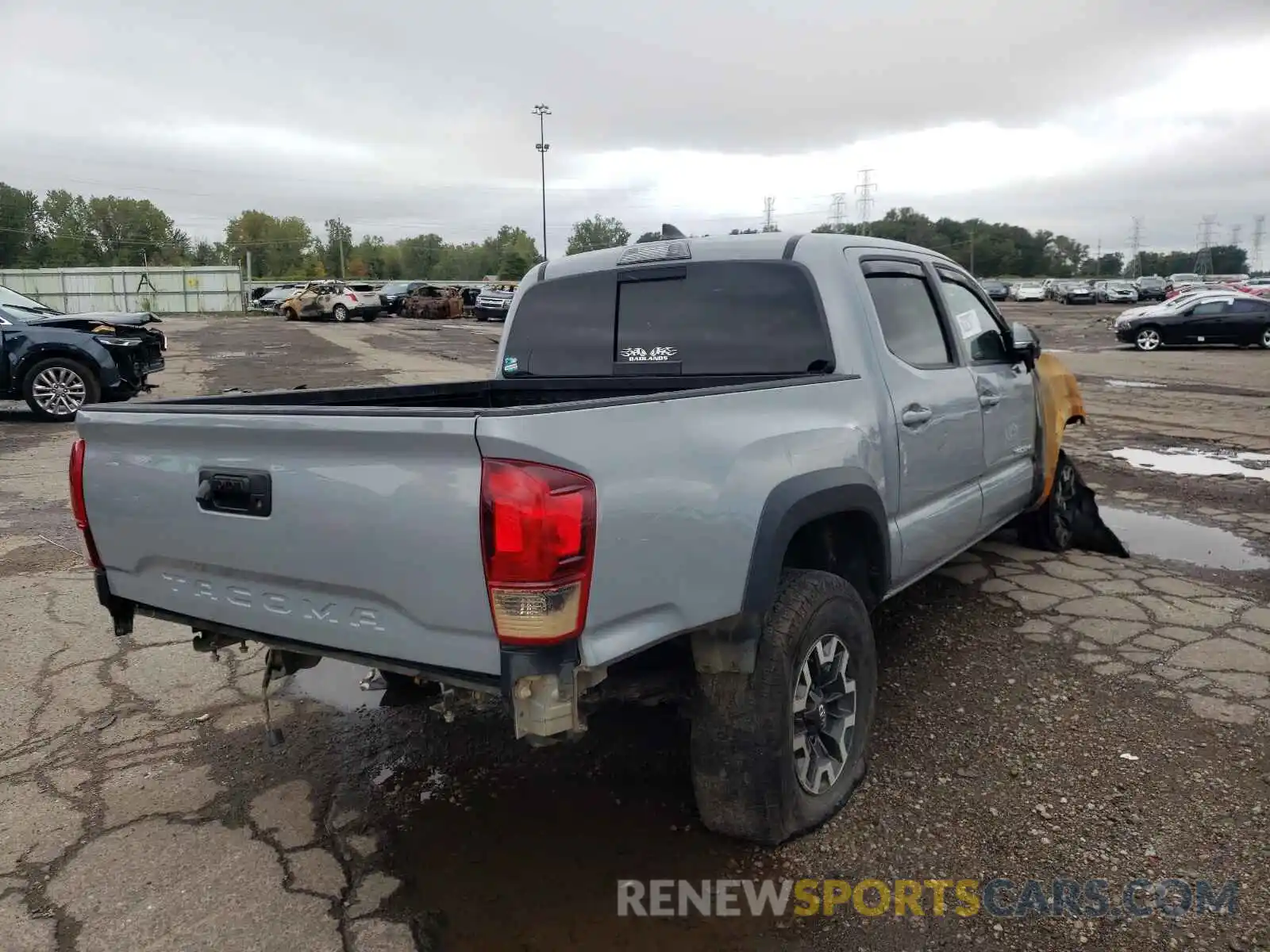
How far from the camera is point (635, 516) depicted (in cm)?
229

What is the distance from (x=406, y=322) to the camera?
133 ft

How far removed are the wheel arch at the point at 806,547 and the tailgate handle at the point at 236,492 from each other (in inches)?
49.0

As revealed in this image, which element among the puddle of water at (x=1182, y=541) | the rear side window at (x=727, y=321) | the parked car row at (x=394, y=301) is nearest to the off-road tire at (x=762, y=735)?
the rear side window at (x=727, y=321)

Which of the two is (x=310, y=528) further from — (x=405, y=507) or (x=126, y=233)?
(x=126, y=233)

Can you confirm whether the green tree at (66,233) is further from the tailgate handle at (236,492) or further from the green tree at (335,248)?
the tailgate handle at (236,492)

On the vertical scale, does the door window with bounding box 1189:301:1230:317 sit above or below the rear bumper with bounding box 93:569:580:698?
above

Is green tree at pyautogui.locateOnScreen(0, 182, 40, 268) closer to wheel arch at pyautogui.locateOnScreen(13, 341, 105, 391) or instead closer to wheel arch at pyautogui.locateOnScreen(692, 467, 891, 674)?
wheel arch at pyautogui.locateOnScreen(13, 341, 105, 391)

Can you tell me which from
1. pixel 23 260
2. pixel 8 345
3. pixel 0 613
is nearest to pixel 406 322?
pixel 8 345

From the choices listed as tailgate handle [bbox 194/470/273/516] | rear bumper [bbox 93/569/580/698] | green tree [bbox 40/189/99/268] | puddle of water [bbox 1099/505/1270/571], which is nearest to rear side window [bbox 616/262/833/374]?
rear bumper [bbox 93/569/580/698]

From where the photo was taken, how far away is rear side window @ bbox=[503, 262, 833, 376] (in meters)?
3.54

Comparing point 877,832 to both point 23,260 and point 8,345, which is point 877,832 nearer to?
point 8,345

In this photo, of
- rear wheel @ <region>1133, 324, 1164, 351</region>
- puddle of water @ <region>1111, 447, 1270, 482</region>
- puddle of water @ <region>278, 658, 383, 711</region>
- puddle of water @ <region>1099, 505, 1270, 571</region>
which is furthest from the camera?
rear wheel @ <region>1133, 324, 1164, 351</region>

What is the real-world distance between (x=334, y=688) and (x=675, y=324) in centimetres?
222

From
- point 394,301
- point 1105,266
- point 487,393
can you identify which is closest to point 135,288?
point 394,301
